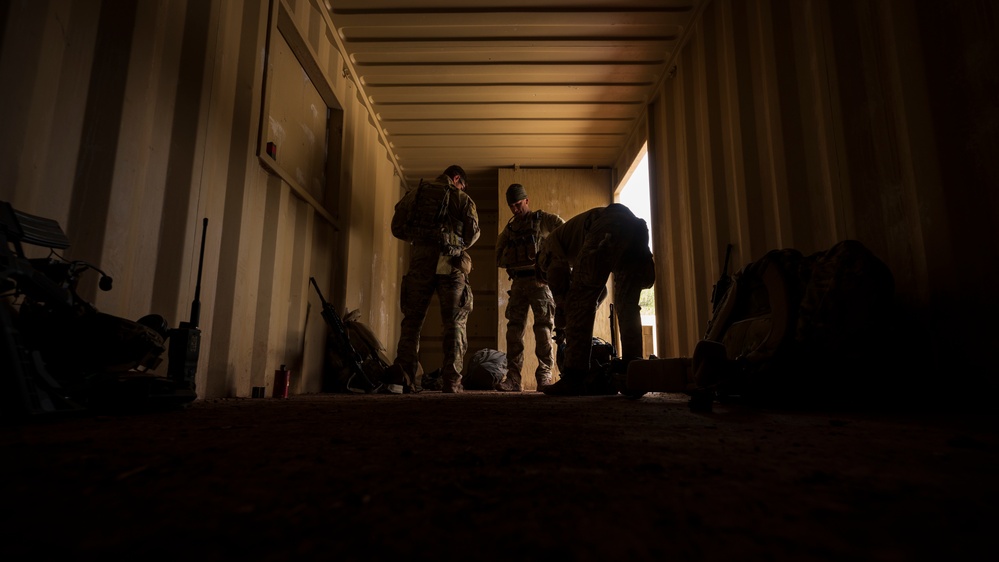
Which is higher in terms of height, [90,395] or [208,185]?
[208,185]

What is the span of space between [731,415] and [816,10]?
7.55 ft

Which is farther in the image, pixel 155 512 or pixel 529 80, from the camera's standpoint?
pixel 529 80

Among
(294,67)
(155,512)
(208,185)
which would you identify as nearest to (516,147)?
(294,67)

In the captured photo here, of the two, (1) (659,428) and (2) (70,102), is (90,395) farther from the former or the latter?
(1) (659,428)

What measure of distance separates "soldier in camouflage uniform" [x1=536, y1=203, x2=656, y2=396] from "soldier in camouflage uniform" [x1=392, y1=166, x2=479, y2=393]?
1212 mm

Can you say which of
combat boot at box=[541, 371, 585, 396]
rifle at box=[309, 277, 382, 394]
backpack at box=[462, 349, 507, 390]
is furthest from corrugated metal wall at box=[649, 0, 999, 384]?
rifle at box=[309, 277, 382, 394]

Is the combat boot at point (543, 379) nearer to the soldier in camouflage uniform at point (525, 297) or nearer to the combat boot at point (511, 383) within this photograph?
the soldier in camouflage uniform at point (525, 297)

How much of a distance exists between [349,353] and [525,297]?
6.93 feet

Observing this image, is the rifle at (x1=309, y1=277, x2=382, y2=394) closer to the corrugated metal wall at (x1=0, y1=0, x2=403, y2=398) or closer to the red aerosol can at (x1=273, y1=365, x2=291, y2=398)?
the corrugated metal wall at (x1=0, y1=0, x2=403, y2=398)

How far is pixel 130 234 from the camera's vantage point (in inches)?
81.6

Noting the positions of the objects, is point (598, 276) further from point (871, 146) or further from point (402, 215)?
point (402, 215)

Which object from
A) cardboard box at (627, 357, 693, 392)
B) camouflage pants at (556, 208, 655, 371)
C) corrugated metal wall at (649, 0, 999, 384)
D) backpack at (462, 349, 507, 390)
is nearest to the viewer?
corrugated metal wall at (649, 0, 999, 384)

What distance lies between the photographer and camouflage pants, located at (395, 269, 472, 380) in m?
4.55

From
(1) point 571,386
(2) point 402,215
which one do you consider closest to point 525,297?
(2) point 402,215
